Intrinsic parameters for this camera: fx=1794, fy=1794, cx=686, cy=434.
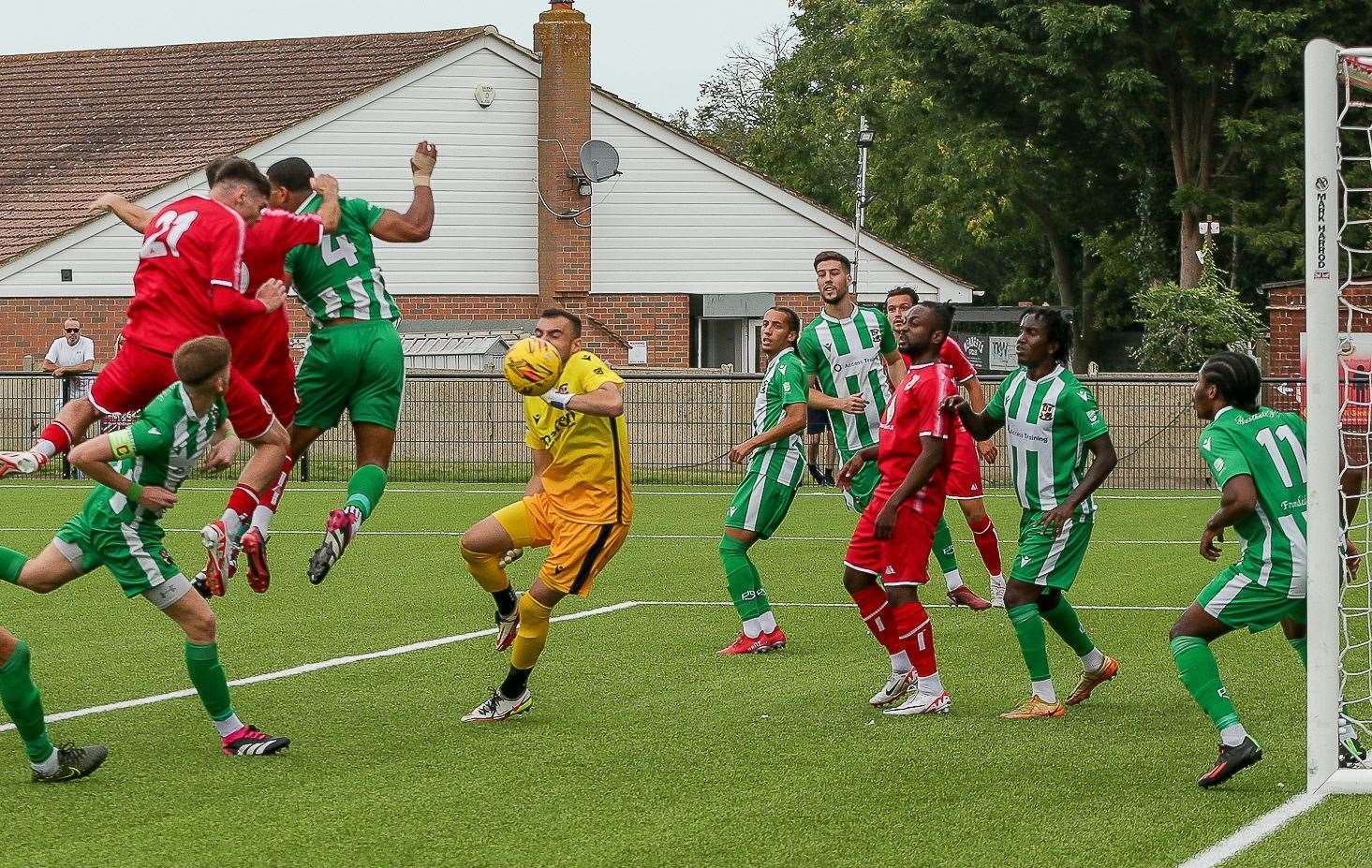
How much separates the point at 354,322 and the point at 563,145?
2316 cm

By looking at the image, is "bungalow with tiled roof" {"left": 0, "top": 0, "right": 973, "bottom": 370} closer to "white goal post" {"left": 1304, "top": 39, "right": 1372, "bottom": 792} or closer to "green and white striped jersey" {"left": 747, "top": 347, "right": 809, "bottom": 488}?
"green and white striped jersey" {"left": 747, "top": 347, "right": 809, "bottom": 488}

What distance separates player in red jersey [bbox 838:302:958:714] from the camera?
8539 millimetres

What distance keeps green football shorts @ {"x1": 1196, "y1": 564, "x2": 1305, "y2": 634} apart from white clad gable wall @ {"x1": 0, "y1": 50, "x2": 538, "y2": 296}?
26.3m

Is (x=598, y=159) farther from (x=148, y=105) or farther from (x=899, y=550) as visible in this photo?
(x=899, y=550)

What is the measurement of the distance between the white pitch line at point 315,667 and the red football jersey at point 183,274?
181cm

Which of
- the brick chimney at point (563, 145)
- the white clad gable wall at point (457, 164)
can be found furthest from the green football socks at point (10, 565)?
the white clad gable wall at point (457, 164)

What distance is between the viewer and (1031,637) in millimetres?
8477

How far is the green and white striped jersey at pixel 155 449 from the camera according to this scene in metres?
7.14

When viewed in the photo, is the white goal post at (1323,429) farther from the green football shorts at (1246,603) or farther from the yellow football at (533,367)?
the yellow football at (533,367)

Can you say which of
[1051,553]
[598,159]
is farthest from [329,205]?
[598,159]

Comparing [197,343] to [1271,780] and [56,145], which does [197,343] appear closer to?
[1271,780]

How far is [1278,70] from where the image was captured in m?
35.5

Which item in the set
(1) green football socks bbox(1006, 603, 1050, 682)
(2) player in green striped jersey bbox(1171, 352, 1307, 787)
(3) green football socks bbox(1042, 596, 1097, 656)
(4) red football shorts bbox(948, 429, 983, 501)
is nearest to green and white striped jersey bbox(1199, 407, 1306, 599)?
(2) player in green striped jersey bbox(1171, 352, 1307, 787)

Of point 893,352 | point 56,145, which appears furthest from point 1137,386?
point 56,145
